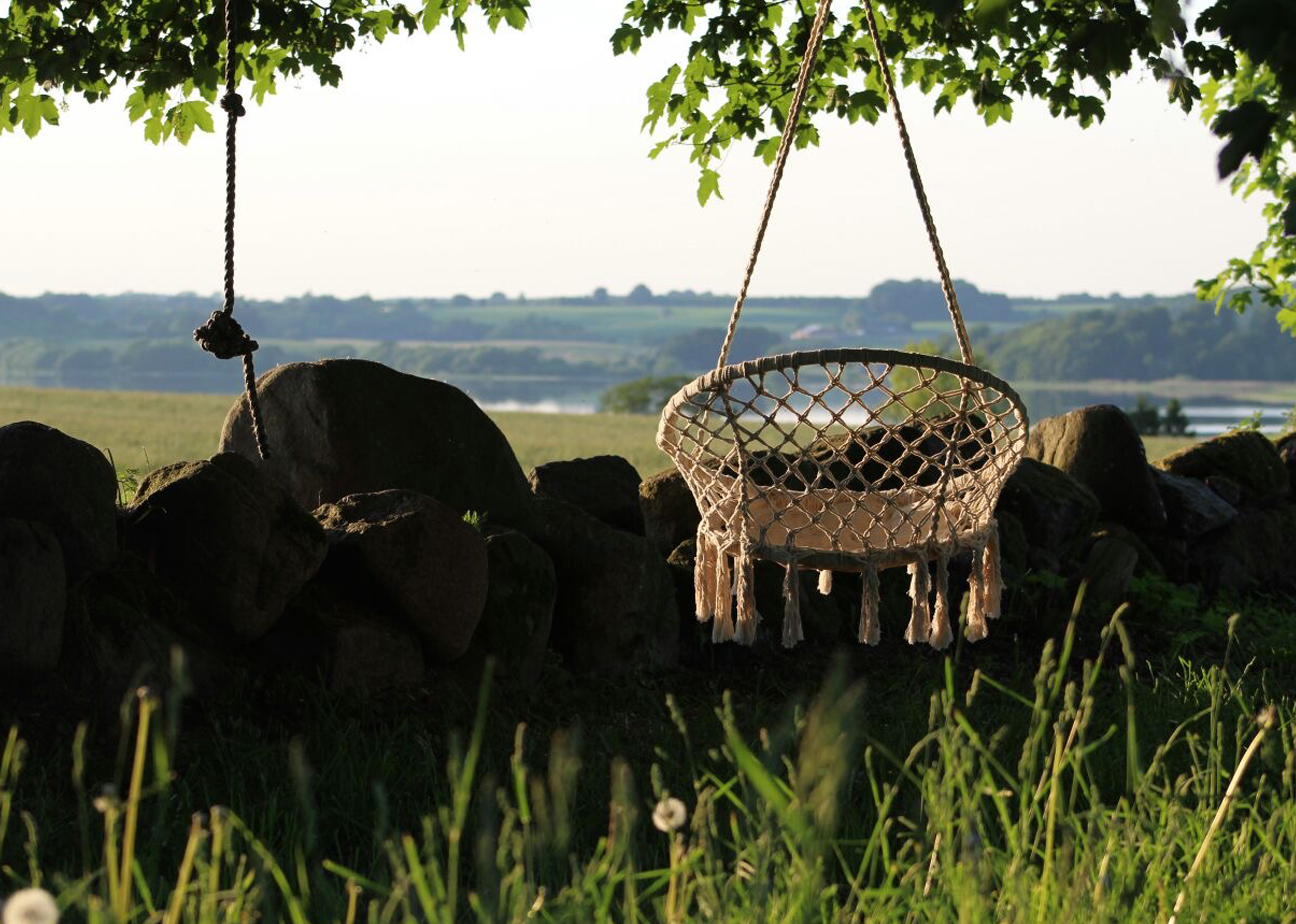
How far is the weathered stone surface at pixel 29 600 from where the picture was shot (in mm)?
3291

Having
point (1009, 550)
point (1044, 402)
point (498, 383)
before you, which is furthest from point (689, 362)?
point (1009, 550)

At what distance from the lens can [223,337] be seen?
4430 millimetres

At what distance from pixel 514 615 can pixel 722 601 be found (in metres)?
0.85

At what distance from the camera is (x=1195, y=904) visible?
2.24m

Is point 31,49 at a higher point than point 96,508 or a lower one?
higher

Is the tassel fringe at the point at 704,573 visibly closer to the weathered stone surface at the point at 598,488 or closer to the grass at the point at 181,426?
the weathered stone surface at the point at 598,488

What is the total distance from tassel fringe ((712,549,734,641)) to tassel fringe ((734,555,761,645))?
106mm

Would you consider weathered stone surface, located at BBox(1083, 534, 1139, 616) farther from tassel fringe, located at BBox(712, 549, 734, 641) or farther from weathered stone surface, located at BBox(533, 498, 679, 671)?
tassel fringe, located at BBox(712, 549, 734, 641)

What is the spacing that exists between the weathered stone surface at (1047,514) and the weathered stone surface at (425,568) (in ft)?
9.08

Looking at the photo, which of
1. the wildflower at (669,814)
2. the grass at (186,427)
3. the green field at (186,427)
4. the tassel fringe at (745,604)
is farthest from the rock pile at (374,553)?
the green field at (186,427)

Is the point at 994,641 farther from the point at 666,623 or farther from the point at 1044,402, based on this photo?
the point at 1044,402

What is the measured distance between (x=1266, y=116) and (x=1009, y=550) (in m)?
3.18

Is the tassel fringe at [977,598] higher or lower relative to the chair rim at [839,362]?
lower

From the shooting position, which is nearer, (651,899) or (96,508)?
(651,899)
